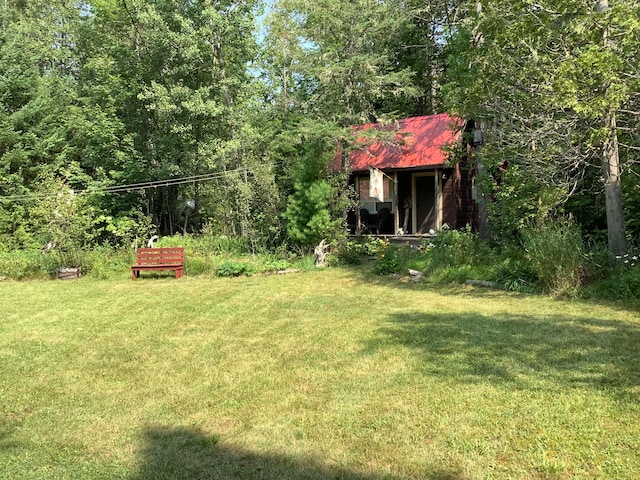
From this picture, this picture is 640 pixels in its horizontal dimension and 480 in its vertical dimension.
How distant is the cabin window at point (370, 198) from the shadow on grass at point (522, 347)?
27.9 feet

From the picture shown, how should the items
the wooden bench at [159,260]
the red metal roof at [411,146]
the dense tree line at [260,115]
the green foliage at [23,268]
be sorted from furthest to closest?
the red metal roof at [411,146]
the green foliage at [23,268]
the wooden bench at [159,260]
the dense tree line at [260,115]

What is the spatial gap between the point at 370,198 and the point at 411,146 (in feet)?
6.58

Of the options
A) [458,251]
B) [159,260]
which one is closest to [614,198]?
[458,251]

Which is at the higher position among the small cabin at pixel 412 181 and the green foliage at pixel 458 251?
the small cabin at pixel 412 181

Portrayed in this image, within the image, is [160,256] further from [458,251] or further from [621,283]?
[621,283]

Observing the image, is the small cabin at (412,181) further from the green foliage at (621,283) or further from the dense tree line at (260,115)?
the green foliage at (621,283)

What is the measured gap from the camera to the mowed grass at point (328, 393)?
271cm

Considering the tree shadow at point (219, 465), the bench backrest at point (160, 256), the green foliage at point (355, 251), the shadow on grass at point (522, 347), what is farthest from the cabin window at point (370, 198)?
the tree shadow at point (219, 465)

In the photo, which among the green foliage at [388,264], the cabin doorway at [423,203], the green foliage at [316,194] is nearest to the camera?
the green foliage at [388,264]

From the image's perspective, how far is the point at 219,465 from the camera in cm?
273

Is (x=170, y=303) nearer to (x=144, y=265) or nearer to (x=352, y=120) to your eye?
(x=144, y=265)

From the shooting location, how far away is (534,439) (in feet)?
9.23

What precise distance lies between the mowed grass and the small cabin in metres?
7.41

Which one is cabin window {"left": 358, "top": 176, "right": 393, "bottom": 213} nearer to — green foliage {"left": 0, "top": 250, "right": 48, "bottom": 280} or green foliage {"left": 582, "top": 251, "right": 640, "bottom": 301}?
green foliage {"left": 582, "top": 251, "right": 640, "bottom": 301}
